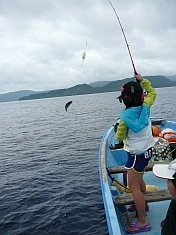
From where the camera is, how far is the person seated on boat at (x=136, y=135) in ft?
11.4

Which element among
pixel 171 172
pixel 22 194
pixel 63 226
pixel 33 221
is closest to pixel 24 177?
pixel 22 194

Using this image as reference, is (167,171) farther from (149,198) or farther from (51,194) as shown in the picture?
(51,194)

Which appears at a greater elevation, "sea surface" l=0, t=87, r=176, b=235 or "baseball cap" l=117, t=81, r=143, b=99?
"baseball cap" l=117, t=81, r=143, b=99

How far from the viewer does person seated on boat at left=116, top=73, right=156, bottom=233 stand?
11.4ft

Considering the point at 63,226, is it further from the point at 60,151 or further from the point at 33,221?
the point at 60,151

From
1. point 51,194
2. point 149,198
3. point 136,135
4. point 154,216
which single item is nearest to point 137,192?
point 149,198

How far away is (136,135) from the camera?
363 cm

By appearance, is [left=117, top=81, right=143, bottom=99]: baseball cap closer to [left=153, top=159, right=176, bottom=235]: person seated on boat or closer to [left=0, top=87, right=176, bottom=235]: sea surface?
[left=153, top=159, right=176, bottom=235]: person seated on boat

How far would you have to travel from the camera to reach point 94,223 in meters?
6.82

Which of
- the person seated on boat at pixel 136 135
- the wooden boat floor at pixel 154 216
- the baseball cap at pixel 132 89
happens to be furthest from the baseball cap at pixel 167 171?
the wooden boat floor at pixel 154 216

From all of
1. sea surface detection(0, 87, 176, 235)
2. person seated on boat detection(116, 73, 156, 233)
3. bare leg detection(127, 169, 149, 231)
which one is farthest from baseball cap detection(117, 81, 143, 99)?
sea surface detection(0, 87, 176, 235)

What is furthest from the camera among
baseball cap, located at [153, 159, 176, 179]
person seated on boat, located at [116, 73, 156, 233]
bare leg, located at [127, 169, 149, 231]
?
bare leg, located at [127, 169, 149, 231]

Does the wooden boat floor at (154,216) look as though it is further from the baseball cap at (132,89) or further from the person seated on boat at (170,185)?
the baseball cap at (132,89)

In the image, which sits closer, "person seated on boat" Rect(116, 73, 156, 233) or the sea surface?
"person seated on boat" Rect(116, 73, 156, 233)
